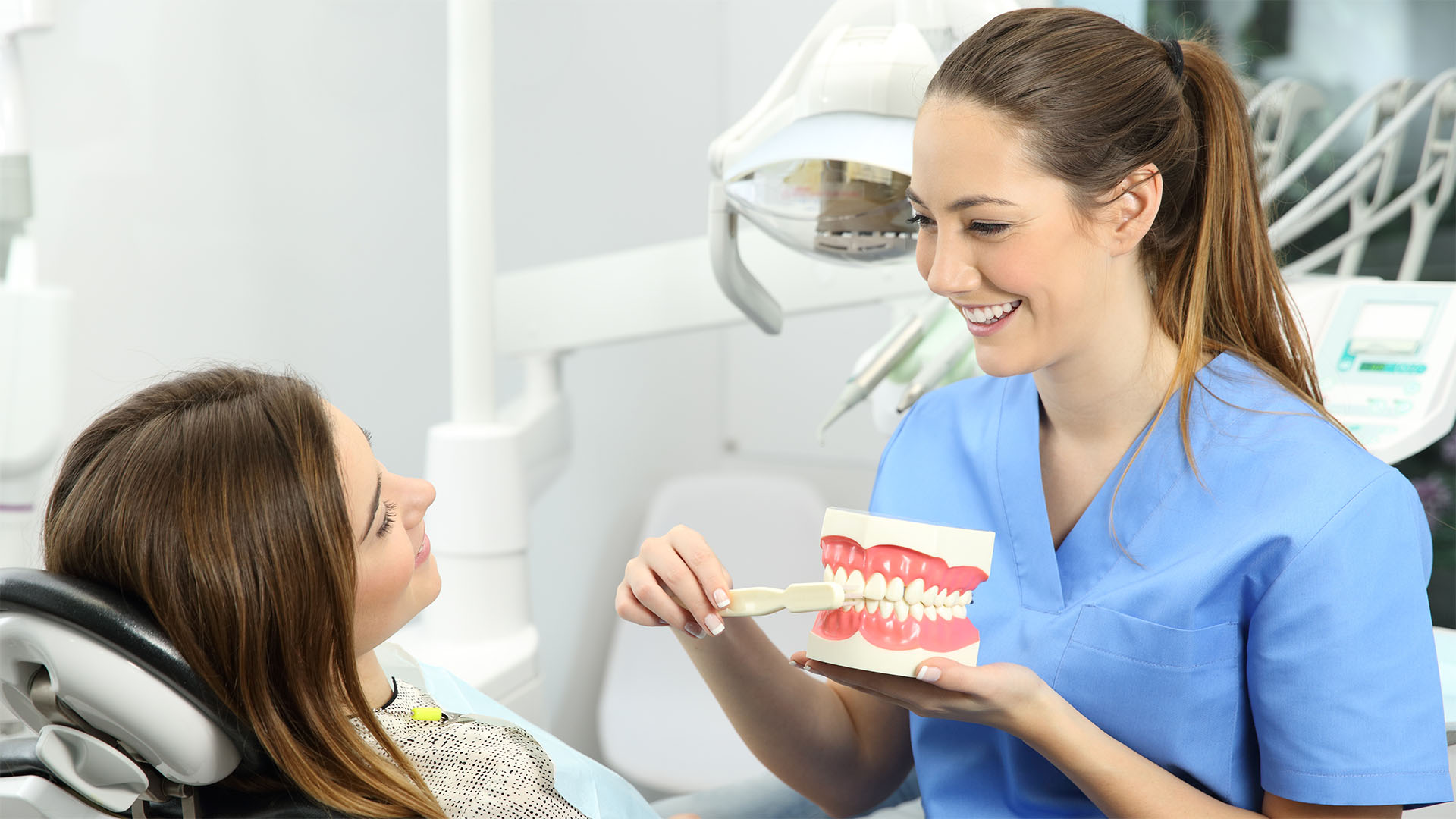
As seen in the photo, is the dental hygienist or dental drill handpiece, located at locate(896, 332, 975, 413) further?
dental drill handpiece, located at locate(896, 332, 975, 413)

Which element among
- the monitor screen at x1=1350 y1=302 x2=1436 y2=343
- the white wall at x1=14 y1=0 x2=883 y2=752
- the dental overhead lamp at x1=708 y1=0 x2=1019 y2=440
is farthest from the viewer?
the white wall at x1=14 y1=0 x2=883 y2=752

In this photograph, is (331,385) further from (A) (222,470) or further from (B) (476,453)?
(A) (222,470)

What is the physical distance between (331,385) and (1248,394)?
1.49m

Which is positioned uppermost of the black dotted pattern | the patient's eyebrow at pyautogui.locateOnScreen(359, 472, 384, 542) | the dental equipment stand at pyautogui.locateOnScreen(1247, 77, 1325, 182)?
the dental equipment stand at pyautogui.locateOnScreen(1247, 77, 1325, 182)

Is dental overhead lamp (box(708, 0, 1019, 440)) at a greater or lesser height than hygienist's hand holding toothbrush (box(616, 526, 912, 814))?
greater

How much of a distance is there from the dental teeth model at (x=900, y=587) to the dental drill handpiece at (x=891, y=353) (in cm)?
55

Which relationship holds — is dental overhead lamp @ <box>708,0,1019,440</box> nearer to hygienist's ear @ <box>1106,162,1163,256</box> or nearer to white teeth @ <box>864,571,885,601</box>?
hygienist's ear @ <box>1106,162,1163,256</box>

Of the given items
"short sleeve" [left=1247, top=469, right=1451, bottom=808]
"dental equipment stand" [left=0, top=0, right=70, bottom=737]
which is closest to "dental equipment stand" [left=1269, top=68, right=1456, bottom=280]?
"short sleeve" [left=1247, top=469, right=1451, bottom=808]

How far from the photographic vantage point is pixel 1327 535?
0.95 metres

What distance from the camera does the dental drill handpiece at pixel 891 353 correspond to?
147 centimetres

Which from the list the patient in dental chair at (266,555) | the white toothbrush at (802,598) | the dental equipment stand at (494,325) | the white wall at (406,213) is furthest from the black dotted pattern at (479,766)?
the white wall at (406,213)

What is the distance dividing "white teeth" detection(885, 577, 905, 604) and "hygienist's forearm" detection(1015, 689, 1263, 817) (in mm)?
152

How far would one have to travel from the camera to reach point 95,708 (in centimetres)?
66

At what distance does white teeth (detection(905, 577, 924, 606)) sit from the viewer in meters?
0.92
